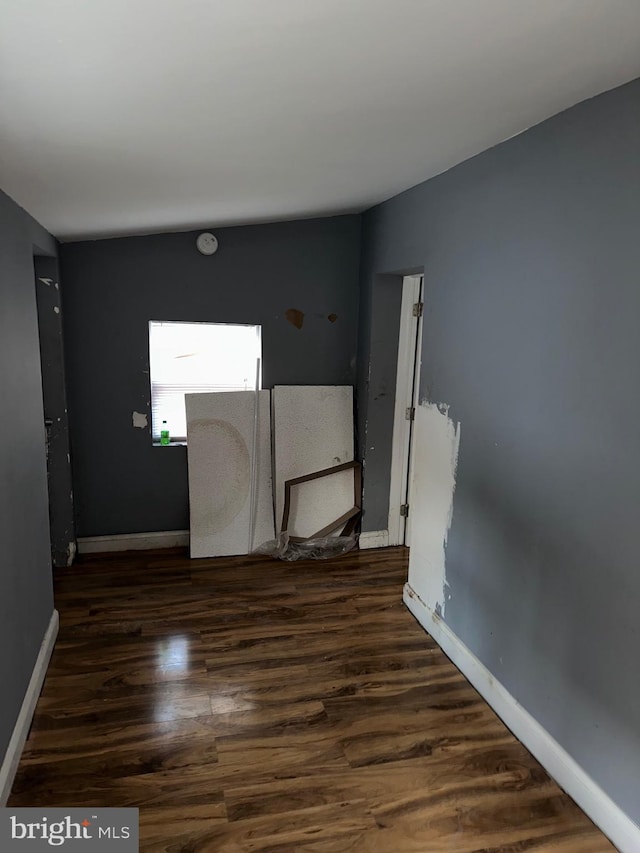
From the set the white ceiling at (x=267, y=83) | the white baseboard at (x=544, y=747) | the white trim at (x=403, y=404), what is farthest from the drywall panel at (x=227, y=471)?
the white ceiling at (x=267, y=83)

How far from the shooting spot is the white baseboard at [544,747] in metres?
1.76

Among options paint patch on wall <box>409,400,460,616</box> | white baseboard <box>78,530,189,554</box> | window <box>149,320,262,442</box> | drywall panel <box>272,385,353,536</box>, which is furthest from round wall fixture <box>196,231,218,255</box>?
white baseboard <box>78,530,189,554</box>

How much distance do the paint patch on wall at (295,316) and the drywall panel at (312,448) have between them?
17.1 inches

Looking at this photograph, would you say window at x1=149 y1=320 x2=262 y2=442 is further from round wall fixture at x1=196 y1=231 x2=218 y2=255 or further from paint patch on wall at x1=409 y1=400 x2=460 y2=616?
paint patch on wall at x1=409 y1=400 x2=460 y2=616

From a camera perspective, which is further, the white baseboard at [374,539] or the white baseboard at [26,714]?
the white baseboard at [374,539]

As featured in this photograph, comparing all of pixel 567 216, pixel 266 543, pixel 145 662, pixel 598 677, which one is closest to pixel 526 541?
pixel 598 677

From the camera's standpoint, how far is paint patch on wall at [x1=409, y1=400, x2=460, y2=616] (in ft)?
9.06

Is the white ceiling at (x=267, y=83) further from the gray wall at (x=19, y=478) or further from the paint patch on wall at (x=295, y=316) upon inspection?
the paint patch on wall at (x=295, y=316)

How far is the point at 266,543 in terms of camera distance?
3.89 meters

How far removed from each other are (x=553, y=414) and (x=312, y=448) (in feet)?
7.01

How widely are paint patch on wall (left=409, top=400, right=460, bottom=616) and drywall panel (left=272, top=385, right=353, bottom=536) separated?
3.04ft

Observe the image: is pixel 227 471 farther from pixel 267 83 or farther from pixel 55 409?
pixel 267 83

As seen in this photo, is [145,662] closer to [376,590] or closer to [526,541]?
[376,590]

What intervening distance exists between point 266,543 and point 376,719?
1742mm
